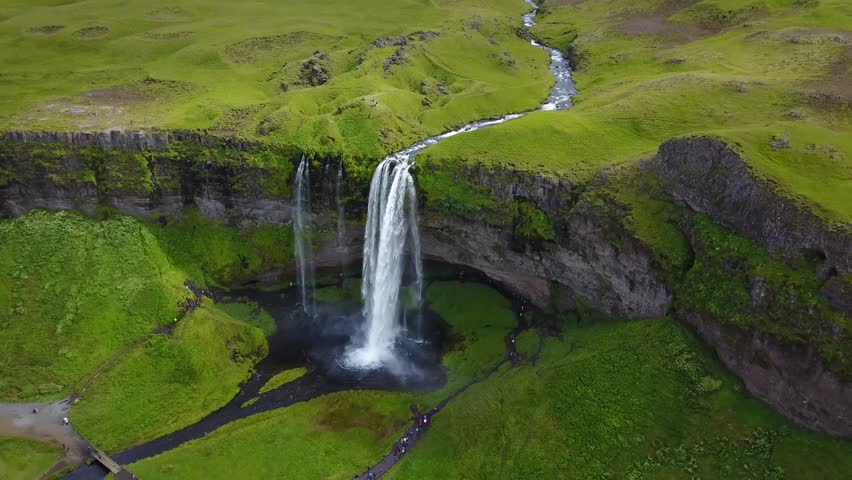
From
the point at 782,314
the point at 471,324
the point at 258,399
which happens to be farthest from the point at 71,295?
the point at 782,314

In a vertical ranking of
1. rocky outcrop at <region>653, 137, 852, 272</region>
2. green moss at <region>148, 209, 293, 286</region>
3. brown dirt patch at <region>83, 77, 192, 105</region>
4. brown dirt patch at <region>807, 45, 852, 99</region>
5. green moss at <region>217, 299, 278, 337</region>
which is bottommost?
green moss at <region>217, 299, 278, 337</region>

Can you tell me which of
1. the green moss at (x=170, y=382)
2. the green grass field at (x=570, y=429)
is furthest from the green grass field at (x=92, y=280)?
the green grass field at (x=570, y=429)

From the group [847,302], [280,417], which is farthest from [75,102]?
[847,302]

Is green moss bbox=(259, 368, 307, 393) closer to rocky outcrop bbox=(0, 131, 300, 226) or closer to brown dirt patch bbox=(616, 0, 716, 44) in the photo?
rocky outcrop bbox=(0, 131, 300, 226)

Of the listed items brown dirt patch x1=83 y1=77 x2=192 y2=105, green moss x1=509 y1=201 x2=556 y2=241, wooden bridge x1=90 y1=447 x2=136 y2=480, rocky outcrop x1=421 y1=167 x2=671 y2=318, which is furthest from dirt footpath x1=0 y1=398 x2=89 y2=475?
brown dirt patch x1=83 y1=77 x2=192 y2=105

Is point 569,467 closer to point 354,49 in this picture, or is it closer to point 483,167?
point 483,167

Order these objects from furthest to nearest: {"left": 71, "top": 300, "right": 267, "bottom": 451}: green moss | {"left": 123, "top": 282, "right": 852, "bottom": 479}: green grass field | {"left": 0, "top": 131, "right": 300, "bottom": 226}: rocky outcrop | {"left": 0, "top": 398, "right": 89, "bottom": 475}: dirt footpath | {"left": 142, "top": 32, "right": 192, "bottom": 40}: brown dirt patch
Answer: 1. {"left": 142, "top": 32, "right": 192, "bottom": 40}: brown dirt patch
2. {"left": 0, "top": 131, "right": 300, "bottom": 226}: rocky outcrop
3. {"left": 71, "top": 300, "right": 267, "bottom": 451}: green moss
4. {"left": 0, "top": 398, "right": 89, "bottom": 475}: dirt footpath
5. {"left": 123, "top": 282, "right": 852, "bottom": 479}: green grass field

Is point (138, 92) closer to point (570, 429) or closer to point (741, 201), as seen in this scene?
point (570, 429)
